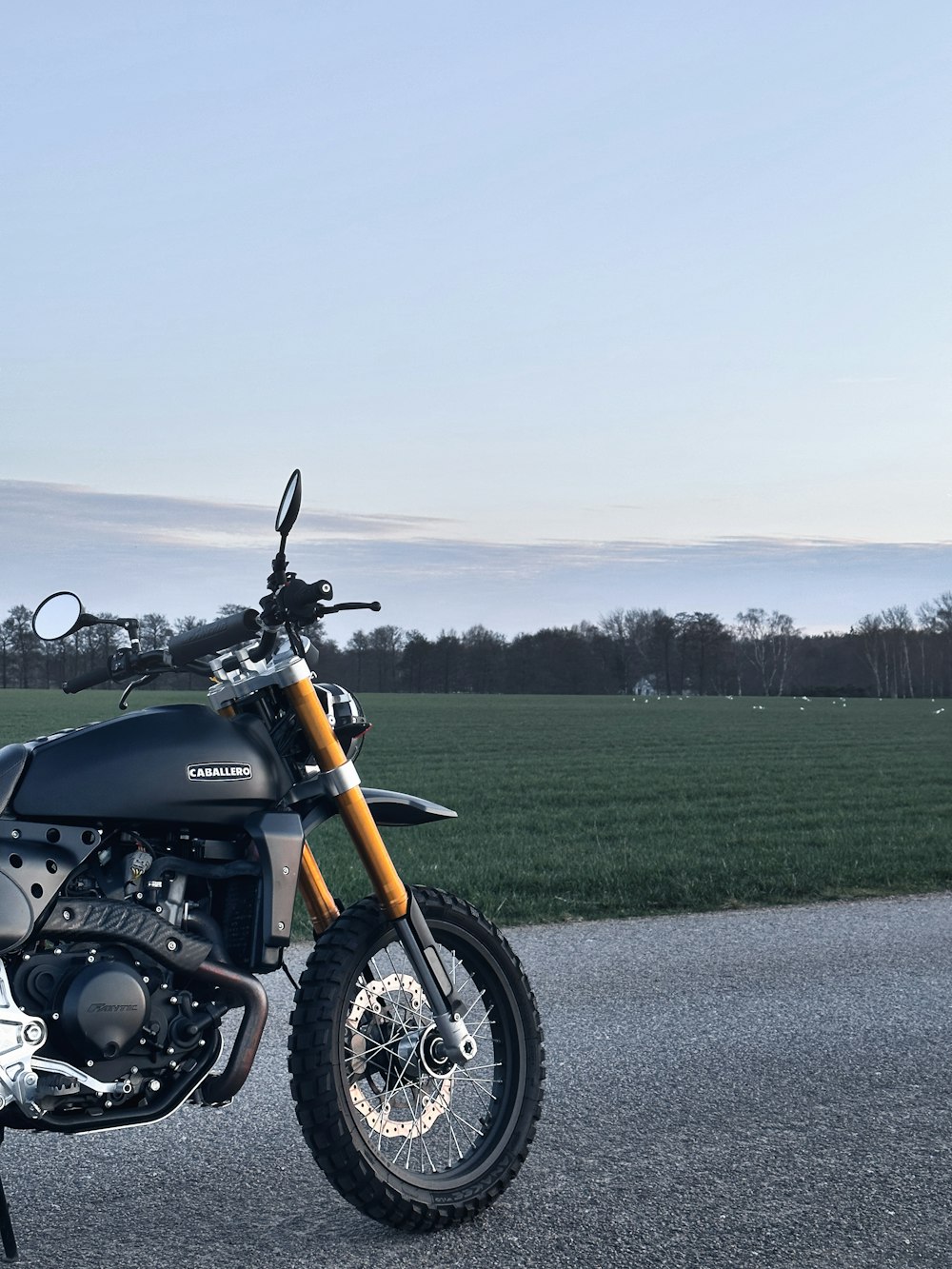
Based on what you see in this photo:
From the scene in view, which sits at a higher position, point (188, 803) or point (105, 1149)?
point (188, 803)

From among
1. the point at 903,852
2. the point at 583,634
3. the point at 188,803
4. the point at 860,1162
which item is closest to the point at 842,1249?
the point at 860,1162

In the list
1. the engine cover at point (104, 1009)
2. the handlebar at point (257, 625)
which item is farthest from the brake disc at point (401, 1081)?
the handlebar at point (257, 625)

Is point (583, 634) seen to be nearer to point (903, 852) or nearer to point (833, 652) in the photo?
point (833, 652)

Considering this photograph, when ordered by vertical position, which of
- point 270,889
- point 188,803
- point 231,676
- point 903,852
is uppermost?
point 231,676

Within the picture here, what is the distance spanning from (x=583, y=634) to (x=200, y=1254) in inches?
4990

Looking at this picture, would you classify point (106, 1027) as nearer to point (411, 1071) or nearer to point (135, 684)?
point (411, 1071)

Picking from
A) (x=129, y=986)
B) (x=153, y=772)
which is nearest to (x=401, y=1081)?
(x=129, y=986)

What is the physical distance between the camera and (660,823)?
14266 mm

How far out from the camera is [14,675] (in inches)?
3602

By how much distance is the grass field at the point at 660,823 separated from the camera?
9422mm

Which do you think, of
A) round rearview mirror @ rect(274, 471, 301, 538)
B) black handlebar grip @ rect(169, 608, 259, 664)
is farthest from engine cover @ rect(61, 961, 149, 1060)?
round rearview mirror @ rect(274, 471, 301, 538)

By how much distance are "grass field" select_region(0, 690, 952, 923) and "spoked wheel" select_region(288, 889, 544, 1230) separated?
13.9 ft

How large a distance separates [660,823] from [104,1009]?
11.5 meters

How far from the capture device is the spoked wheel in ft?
11.5
